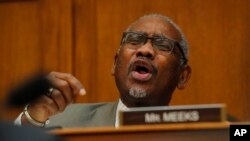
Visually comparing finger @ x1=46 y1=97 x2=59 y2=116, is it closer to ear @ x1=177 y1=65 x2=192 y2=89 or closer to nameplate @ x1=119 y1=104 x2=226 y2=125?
nameplate @ x1=119 y1=104 x2=226 y2=125

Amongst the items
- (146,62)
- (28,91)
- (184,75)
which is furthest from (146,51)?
(28,91)

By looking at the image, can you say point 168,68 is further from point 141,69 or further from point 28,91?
point 28,91

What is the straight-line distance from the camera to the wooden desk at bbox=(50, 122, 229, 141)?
63 cm

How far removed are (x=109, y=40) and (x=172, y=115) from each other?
1.55 m

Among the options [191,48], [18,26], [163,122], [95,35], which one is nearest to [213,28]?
[191,48]

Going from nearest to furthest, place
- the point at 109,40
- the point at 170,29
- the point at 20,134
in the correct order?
the point at 20,134
the point at 170,29
the point at 109,40

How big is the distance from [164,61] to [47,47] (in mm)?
849

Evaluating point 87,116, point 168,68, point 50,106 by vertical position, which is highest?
point 50,106

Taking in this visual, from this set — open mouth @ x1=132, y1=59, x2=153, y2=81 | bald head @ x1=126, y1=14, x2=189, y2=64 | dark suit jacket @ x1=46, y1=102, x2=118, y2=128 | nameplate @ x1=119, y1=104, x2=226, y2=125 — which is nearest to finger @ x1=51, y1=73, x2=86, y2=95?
nameplate @ x1=119, y1=104, x2=226, y2=125

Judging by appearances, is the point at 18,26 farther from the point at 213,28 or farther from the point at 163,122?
the point at 163,122

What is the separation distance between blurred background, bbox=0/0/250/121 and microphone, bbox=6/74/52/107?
175cm

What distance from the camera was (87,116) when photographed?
57.9 inches

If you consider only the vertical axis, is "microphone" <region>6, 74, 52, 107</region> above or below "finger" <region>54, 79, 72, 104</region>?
above

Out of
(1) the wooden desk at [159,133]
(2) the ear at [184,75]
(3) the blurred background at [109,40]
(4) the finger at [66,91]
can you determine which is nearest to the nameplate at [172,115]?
(1) the wooden desk at [159,133]
